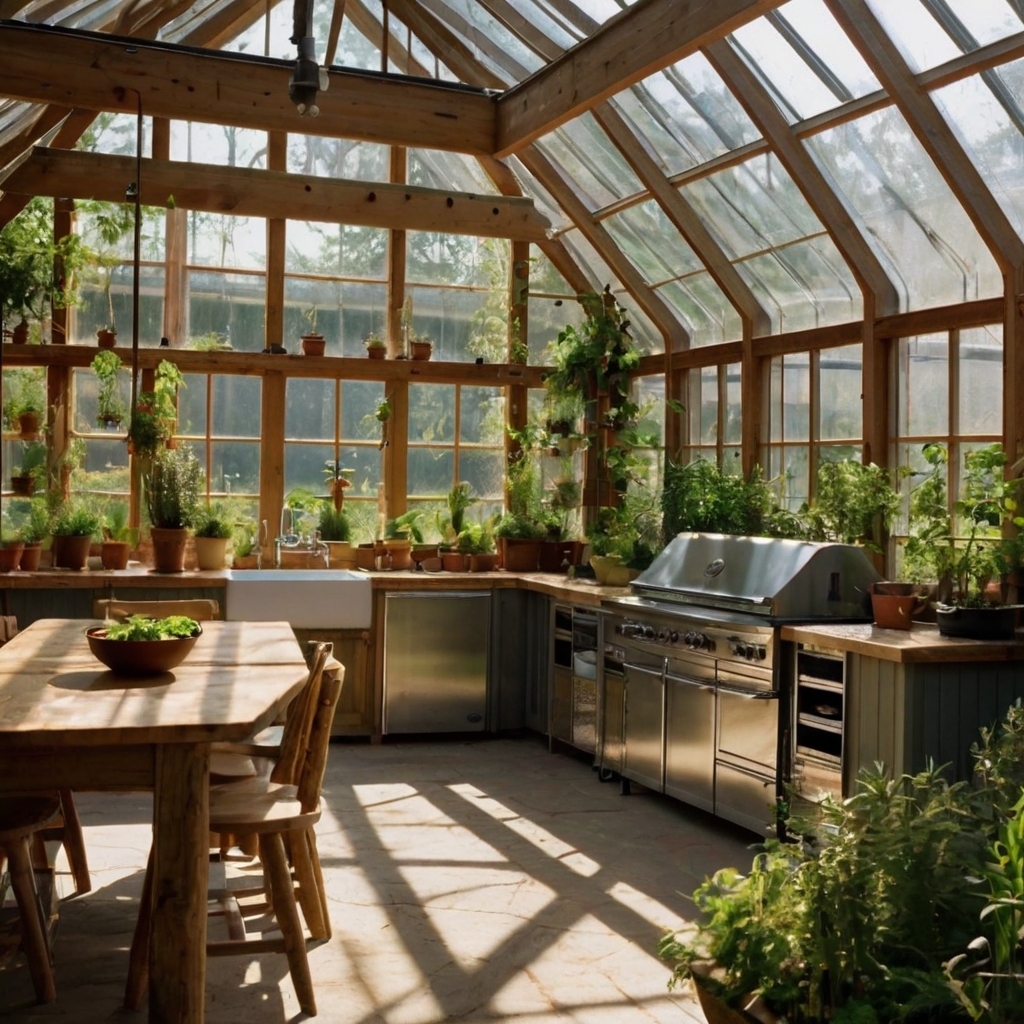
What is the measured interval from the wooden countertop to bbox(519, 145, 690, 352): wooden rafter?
3722 mm

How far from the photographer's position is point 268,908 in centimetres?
426

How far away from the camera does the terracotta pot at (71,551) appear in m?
7.46

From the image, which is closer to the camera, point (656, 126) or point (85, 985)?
point (85, 985)

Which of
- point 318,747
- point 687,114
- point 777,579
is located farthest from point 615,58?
point 318,747

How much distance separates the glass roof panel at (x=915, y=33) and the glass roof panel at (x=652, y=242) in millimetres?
2340

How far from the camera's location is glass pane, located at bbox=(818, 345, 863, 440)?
676 centimetres

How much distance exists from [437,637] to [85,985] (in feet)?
13.3

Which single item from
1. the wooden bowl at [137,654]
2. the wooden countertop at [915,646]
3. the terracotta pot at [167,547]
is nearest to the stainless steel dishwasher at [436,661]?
the terracotta pot at [167,547]

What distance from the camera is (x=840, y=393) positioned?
6.90 metres

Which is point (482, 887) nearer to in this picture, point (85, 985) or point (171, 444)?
A: point (85, 985)

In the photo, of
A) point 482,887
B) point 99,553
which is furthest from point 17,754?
point 99,553

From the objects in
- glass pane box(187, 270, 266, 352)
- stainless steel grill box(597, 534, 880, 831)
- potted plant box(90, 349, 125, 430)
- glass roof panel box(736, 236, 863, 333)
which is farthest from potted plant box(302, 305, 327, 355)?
stainless steel grill box(597, 534, 880, 831)

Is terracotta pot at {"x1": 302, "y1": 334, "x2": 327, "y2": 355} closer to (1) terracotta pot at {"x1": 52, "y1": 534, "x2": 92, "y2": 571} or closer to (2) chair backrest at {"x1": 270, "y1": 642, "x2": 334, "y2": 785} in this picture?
(1) terracotta pot at {"x1": 52, "y1": 534, "x2": 92, "y2": 571}

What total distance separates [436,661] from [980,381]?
3.51m
